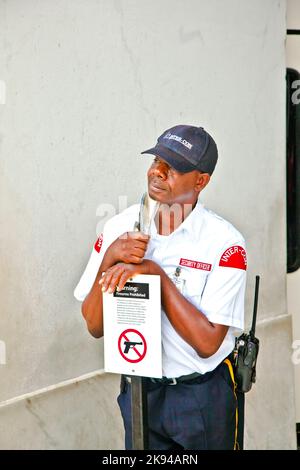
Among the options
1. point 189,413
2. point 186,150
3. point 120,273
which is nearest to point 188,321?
point 120,273

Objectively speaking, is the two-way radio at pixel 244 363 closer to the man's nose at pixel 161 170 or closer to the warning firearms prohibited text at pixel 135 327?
the warning firearms prohibited text at pixel 135 327

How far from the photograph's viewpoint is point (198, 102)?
4.21 m

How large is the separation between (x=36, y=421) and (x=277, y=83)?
2.29 metres

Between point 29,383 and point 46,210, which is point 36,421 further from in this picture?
point 46,210

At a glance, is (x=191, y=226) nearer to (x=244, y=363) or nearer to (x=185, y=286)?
(x=185, y=286)

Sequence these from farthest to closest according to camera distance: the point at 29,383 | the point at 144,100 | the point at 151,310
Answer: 1. the point at 144,100
2. the point at 29,383
3. the point at 151,310

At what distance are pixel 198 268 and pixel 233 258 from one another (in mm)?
118

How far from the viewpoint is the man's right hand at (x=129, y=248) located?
2.42m

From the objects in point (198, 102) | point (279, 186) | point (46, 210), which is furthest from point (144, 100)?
point (279, 186)

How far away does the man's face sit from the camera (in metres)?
2.57

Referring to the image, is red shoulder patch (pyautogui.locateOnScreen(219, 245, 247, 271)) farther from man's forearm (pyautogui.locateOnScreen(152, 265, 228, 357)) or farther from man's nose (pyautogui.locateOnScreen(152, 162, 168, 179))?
man's nose (pyautogui.locateOnScreen(152, 162, 168, 179))

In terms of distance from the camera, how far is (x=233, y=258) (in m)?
2.63

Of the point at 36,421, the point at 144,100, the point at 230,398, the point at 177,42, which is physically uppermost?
the point at 177,42

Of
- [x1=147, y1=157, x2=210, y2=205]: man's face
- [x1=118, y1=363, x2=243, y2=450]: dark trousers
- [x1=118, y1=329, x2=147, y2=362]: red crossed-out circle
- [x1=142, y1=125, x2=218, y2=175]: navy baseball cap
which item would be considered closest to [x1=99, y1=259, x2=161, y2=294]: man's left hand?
[x1=118, y1=329, x2=147, y2=362]: red crossed-out circle
